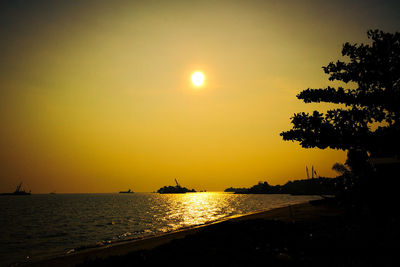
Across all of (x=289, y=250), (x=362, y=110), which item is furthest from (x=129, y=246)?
(x=362, y=110)

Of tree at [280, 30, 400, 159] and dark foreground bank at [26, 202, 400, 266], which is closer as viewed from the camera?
dark foreground bank at [26, 202, 400, 266]

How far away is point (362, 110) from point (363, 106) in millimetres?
347

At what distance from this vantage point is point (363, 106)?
41.5 feet

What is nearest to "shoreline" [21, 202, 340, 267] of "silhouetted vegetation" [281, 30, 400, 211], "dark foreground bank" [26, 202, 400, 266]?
"dark foreground bank" [26, 202, 400, 266]

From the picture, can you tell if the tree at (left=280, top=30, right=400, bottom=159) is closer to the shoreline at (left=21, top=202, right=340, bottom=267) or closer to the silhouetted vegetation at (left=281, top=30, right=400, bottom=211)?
the silhouetted vegetation at (left=281, top=30, right=400, bottom=211)

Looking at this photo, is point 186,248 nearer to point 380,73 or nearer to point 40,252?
point 380,73

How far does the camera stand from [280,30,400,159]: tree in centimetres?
1137

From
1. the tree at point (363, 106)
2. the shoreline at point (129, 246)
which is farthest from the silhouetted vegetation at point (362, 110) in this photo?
the shoreline at point (129, 246)

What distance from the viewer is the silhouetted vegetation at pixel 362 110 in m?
11.3

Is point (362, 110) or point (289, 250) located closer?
point (289, 250)

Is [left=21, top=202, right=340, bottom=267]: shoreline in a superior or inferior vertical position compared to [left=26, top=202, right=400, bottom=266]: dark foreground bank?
inferior

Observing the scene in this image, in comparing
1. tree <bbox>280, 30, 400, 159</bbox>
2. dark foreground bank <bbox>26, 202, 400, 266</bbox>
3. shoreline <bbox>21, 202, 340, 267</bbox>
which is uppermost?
tree <bbox>280, 30, 400, 159</bbox>

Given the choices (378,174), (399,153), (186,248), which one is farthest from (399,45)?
(186,248)

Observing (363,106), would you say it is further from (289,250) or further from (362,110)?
(289,250)
